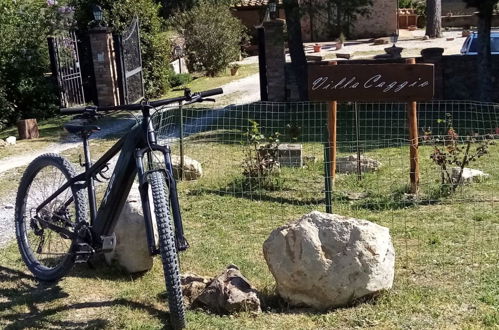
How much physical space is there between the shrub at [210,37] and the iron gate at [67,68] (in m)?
6.84

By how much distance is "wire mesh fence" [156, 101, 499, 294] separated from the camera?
5332 millimetres

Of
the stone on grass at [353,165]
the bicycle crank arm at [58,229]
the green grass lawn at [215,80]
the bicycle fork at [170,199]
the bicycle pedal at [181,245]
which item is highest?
the bicycle fork at [170,199]

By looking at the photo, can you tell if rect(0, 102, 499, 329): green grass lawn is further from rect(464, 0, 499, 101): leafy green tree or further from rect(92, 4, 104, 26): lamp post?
rect(92, 4, 104, 26): lamp post

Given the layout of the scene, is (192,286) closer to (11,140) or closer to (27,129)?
(11,140)

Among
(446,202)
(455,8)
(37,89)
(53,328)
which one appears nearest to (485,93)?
(446,202)

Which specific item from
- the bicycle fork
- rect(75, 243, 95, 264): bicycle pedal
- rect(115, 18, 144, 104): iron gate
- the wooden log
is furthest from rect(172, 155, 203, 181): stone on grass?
rect(115, 18, 144, 104): iron gate

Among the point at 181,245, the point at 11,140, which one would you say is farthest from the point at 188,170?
the point at 11,140

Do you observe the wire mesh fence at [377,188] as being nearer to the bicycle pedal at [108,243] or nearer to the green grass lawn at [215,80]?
the bicycle pedal at [108,243]

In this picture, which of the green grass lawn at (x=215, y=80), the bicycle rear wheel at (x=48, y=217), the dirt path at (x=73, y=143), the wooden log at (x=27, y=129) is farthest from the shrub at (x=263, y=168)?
the green grass lawn at (x=215, y=80)

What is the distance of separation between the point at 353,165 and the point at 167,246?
4.95 m

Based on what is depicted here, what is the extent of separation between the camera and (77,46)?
15344 mm

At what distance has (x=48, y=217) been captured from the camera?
4.82 m

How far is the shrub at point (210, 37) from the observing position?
21656 mm

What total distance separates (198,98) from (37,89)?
37.0 feet
